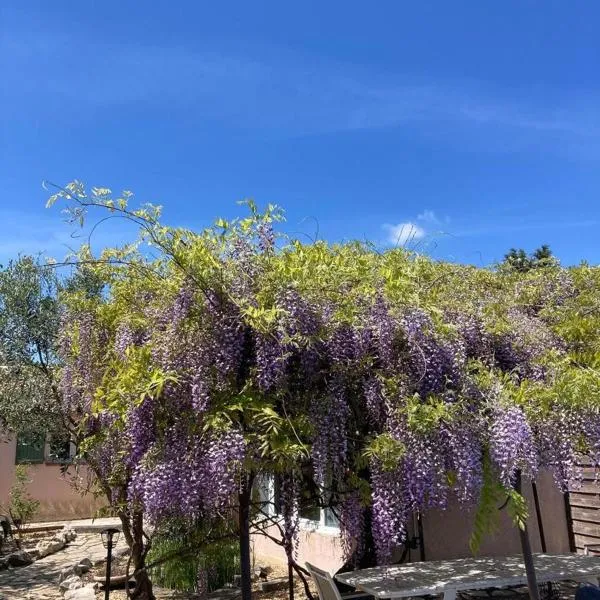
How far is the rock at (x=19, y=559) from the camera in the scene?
9547mm

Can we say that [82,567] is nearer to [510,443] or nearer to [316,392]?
[316,392]

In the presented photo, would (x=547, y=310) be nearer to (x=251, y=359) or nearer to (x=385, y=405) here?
(x=385, y=405)

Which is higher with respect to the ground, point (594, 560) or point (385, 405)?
point (385, 405)

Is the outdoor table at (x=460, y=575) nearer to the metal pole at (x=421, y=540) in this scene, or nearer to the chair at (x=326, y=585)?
the chair at (x=326, y=585)

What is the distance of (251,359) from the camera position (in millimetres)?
3805

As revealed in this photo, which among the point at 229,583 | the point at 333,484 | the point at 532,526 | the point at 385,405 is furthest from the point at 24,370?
the point at 532,526

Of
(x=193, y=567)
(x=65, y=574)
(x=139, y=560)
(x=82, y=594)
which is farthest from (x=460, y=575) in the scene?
(x=65, y=574)

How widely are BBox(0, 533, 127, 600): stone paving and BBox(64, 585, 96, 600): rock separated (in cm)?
47

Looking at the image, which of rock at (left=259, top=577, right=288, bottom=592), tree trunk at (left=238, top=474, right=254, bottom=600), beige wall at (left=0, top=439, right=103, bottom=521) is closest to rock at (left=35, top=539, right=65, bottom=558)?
beige wall at (left=0, top=439, right=103, bottom=521)

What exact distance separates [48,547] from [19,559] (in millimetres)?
919

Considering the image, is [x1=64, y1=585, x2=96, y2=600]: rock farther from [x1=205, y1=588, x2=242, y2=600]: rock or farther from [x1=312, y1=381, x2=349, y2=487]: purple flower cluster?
[x1=312, y1=381, x2=349, y2=487]: purple flower cluster

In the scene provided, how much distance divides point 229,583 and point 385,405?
15.7ft

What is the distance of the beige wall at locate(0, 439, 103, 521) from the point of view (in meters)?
13.5

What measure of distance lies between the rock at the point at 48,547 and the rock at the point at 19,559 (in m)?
0.38
